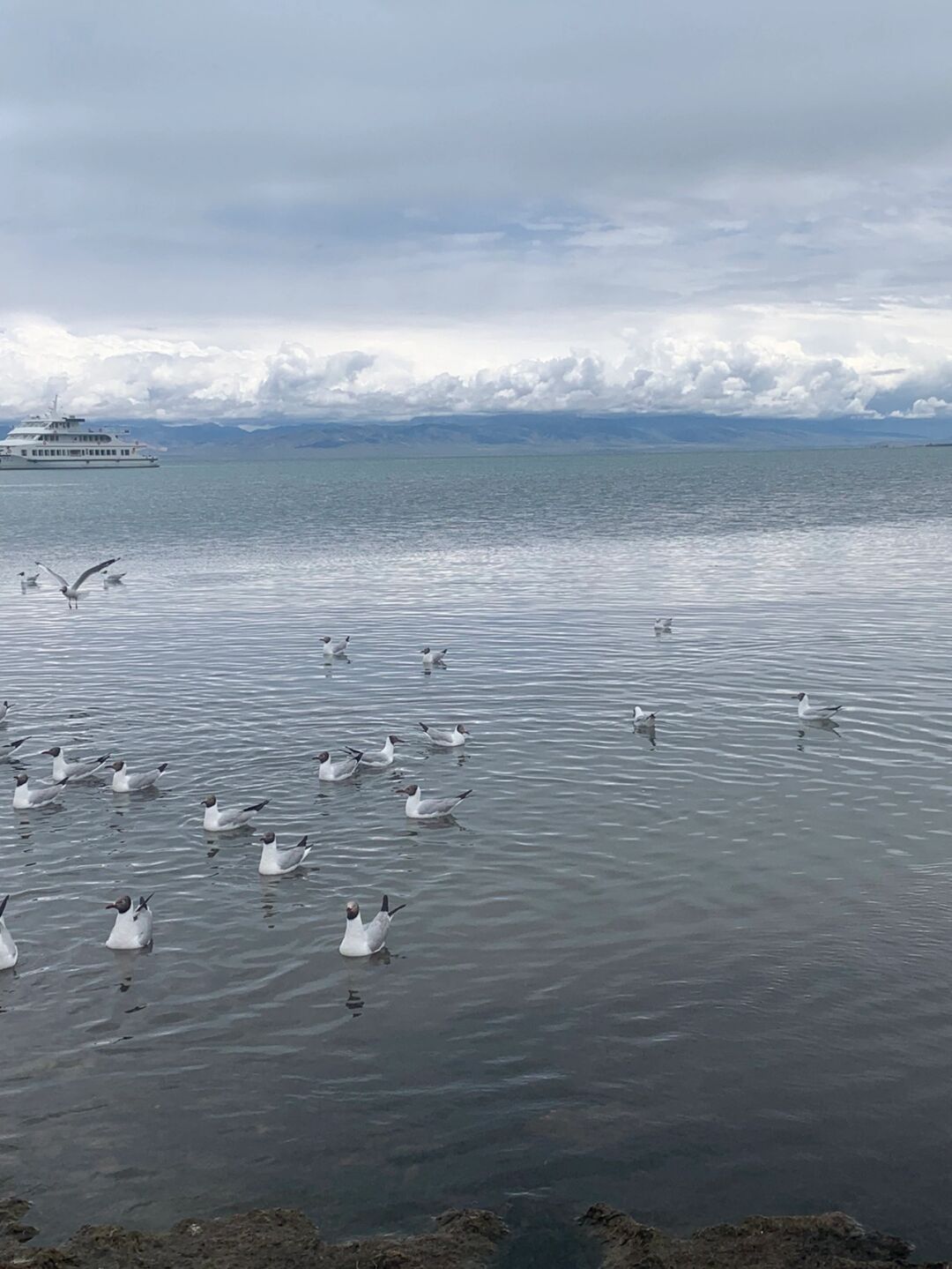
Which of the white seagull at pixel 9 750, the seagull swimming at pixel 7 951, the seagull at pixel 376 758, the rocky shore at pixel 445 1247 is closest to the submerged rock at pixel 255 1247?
the rocky shore at pixel 445 1247

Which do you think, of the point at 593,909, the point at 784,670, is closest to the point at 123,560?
the point at 784,670

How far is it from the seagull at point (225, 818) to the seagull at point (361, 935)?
5426 millimetres

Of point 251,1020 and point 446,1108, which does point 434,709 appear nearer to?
point 251,1020

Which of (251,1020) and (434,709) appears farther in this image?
(434,709)

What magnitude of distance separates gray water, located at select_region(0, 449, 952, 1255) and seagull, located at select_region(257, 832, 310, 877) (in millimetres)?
296

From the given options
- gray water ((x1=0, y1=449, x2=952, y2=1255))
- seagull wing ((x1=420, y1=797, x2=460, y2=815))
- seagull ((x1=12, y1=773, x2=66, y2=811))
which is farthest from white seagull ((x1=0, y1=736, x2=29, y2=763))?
seagull wing ((x1=420, y1=797, x2=460, y2=815))

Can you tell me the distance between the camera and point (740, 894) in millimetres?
18000

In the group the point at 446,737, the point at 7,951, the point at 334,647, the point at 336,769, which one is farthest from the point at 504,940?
the point at 334,647

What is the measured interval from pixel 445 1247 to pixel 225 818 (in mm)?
11908

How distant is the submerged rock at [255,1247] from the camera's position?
10.1 m

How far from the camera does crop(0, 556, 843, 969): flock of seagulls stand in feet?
54.2

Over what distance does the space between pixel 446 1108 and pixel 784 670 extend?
75.4ft

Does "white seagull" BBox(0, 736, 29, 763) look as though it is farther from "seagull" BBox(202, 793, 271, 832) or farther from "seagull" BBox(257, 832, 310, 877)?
"seagull" BBox(257, 832, 310, 877)

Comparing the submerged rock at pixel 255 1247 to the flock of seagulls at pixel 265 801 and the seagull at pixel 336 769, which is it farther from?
the seagull at pixel 336 769
